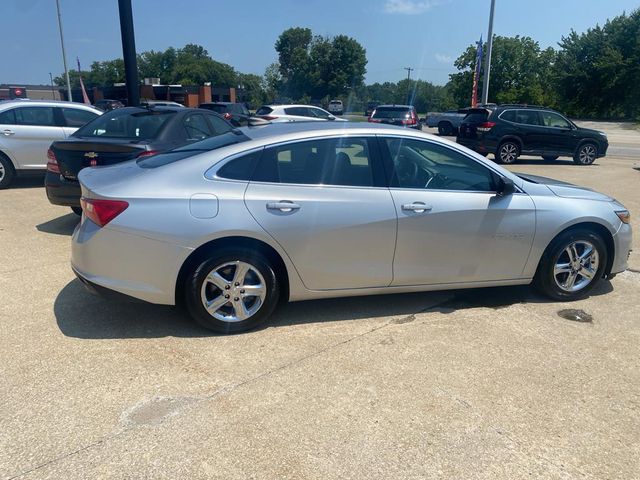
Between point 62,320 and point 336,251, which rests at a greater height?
point 336,251

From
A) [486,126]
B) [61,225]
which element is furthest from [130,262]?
[486,126]

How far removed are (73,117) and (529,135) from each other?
40.4 ft

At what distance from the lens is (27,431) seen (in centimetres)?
265

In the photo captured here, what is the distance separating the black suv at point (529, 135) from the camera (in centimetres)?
1531

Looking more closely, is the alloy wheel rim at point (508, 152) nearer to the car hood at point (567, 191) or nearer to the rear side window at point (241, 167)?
the car hood at point (567, 191)

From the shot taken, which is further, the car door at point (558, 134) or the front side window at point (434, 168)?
the car door at point (558, 134)

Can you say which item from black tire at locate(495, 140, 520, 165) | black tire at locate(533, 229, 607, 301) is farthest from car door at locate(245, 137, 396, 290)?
black tire at locate(495, 140, 520, 165)

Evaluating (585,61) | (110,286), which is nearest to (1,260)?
(110,286)

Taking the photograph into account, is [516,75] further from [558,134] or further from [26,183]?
[26,183]

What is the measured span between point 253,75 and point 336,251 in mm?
143100

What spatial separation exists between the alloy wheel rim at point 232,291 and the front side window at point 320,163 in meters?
0.69

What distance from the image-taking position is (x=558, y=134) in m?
15.5

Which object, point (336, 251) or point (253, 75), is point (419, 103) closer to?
point (253, 75)

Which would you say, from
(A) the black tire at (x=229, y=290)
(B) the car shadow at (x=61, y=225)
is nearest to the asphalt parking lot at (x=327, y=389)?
(A) the black tire at (x=229, y=290)
